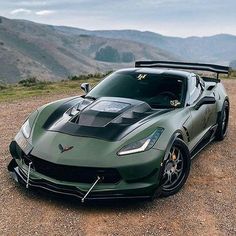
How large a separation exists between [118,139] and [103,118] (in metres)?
0.49

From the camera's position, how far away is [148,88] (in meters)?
6.17

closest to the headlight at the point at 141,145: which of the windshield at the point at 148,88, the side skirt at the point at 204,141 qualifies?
the windshield at the point at 148,88

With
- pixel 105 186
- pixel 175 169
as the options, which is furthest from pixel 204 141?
pixel 105 186

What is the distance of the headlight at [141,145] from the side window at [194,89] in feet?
4.94

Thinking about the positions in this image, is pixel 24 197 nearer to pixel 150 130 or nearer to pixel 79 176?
pixel 79 176

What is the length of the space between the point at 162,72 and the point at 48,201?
285cm

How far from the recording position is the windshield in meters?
5.98

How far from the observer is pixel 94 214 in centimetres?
446

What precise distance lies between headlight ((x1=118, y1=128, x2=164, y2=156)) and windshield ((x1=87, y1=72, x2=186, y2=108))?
105 centimetres

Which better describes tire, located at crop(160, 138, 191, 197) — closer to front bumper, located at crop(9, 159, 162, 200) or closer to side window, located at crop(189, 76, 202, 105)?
front bumper, located at crop(9, 159, 162, 200)

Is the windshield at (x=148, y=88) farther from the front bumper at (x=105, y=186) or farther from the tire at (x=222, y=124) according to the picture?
the front bumper at (x=105, y=186)

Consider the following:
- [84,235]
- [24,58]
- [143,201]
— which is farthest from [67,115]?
[24,58]

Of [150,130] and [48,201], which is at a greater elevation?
[150,130]

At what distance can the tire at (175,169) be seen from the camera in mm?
4972
